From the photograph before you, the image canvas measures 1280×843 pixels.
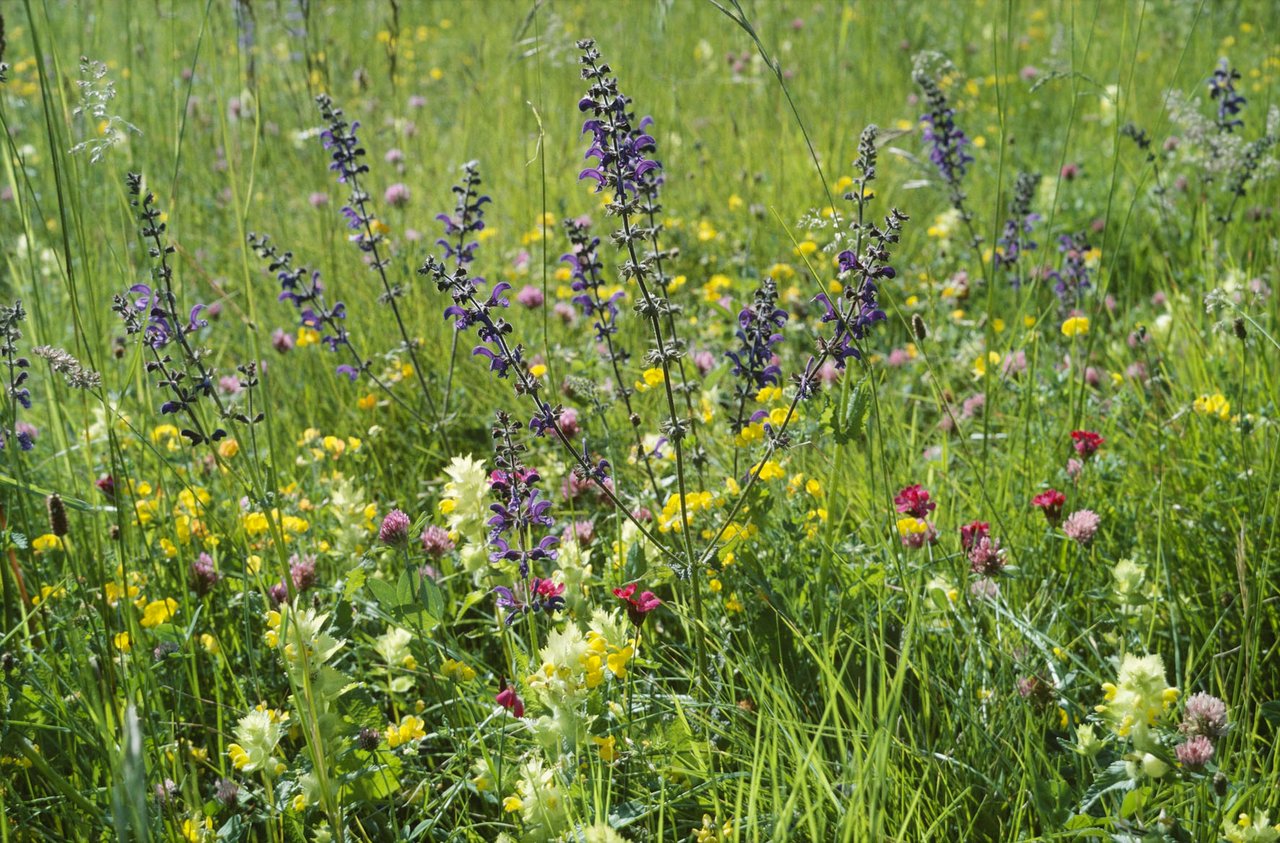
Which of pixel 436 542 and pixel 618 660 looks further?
pixel 436 542

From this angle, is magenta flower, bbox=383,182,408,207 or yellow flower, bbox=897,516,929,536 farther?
magenta flower, bbox=383,182,408,207

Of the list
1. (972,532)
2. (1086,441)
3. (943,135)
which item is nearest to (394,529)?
(972,532)

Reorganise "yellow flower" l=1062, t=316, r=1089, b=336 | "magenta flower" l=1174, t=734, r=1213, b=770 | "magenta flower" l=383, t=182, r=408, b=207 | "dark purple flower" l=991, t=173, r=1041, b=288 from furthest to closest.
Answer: "magenta flower" l=383, t=182, r=408, b=207 < "dark purple flower" l=991, t=173, r=1041, b=288 < "yellow flower" l=1062, t=316, r=1089, b=336 < "magenta flower" l=1174, t=734, r=1213, b=770

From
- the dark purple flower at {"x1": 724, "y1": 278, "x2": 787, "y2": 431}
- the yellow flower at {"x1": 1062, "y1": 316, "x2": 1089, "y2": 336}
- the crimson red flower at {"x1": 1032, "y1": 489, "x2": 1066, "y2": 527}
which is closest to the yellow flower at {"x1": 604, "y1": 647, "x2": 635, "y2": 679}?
the dark purple flower at {"x1": 724, "y1": 278, "x2": 787, "y2": 431}

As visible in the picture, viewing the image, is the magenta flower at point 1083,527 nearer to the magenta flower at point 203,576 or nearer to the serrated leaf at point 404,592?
the serrated leaf at point 404,592

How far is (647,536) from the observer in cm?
158

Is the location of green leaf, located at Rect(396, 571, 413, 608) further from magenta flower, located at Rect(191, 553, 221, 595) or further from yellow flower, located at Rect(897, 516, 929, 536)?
yellow flower, located at Rect(897, 516, 929, 536)

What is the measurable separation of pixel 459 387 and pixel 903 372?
1286 mm

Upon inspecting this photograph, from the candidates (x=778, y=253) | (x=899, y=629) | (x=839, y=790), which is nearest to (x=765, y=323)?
(x=899, y=629)

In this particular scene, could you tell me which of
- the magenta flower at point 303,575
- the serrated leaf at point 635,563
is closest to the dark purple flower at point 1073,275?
the serrated leaf at point 635,563

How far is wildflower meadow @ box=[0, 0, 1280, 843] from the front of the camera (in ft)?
4.60

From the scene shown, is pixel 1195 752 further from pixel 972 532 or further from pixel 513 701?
pixel 513 701

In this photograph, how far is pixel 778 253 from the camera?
3.62m

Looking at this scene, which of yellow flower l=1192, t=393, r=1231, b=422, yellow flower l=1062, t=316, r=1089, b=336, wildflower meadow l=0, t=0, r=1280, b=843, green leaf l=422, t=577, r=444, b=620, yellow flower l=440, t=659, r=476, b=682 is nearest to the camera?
wildflower meadow l=0, t=0, r=1280, b=843
